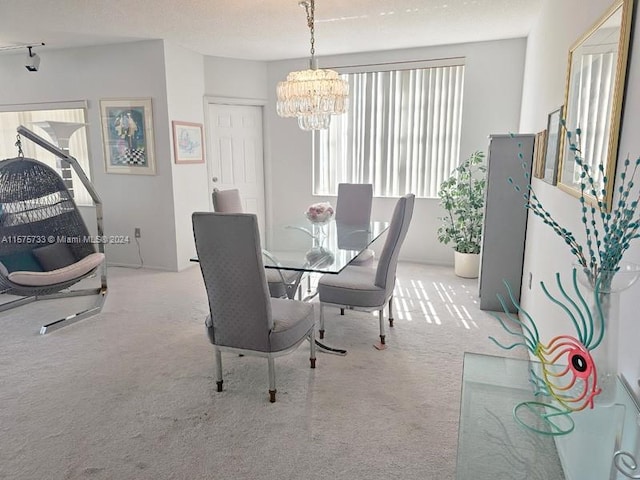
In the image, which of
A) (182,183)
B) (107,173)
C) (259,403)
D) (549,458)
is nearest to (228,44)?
(182,183)

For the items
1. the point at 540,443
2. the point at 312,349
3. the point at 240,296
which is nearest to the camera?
the point at 540,443

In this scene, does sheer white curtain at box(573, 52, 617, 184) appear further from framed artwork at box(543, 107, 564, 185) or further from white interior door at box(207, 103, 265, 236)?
white interior door at box(207, 103, 265, 236)

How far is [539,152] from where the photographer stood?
120 inches

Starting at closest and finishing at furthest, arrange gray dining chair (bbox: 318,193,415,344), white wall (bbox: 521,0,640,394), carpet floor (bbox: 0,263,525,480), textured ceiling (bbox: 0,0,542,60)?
white wall (bbox: 521,0,640,394), carpet floor (bbox: 0,263,525,480), gray dining chair (bbox: 318,193,415,344), textured ceiling (bbox: 0,0,542,60)

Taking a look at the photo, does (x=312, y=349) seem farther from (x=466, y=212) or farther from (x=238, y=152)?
(x=238, y=152)

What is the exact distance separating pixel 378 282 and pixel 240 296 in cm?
108

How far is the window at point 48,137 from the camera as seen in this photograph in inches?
207

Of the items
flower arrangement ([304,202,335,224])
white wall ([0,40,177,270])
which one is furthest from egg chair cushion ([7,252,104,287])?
flower arrangement ([304,202,335,224])

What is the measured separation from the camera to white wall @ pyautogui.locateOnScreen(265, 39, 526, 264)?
15.4ft

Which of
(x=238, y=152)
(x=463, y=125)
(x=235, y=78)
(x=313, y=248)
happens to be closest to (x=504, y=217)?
(x=313, y=248)

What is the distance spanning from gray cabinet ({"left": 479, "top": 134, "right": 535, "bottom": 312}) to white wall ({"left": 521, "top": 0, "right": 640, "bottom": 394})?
147 mm

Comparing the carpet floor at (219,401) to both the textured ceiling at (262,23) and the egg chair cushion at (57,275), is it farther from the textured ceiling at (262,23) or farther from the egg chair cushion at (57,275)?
the textured ceiling at (262,23)

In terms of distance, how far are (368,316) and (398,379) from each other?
41.1 inches

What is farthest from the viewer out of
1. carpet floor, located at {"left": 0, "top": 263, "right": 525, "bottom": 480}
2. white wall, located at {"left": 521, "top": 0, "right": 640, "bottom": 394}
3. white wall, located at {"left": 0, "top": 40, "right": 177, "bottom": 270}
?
white wall, located at {"left": 0, "top": 40, "right": 177, "bottom": 270}
